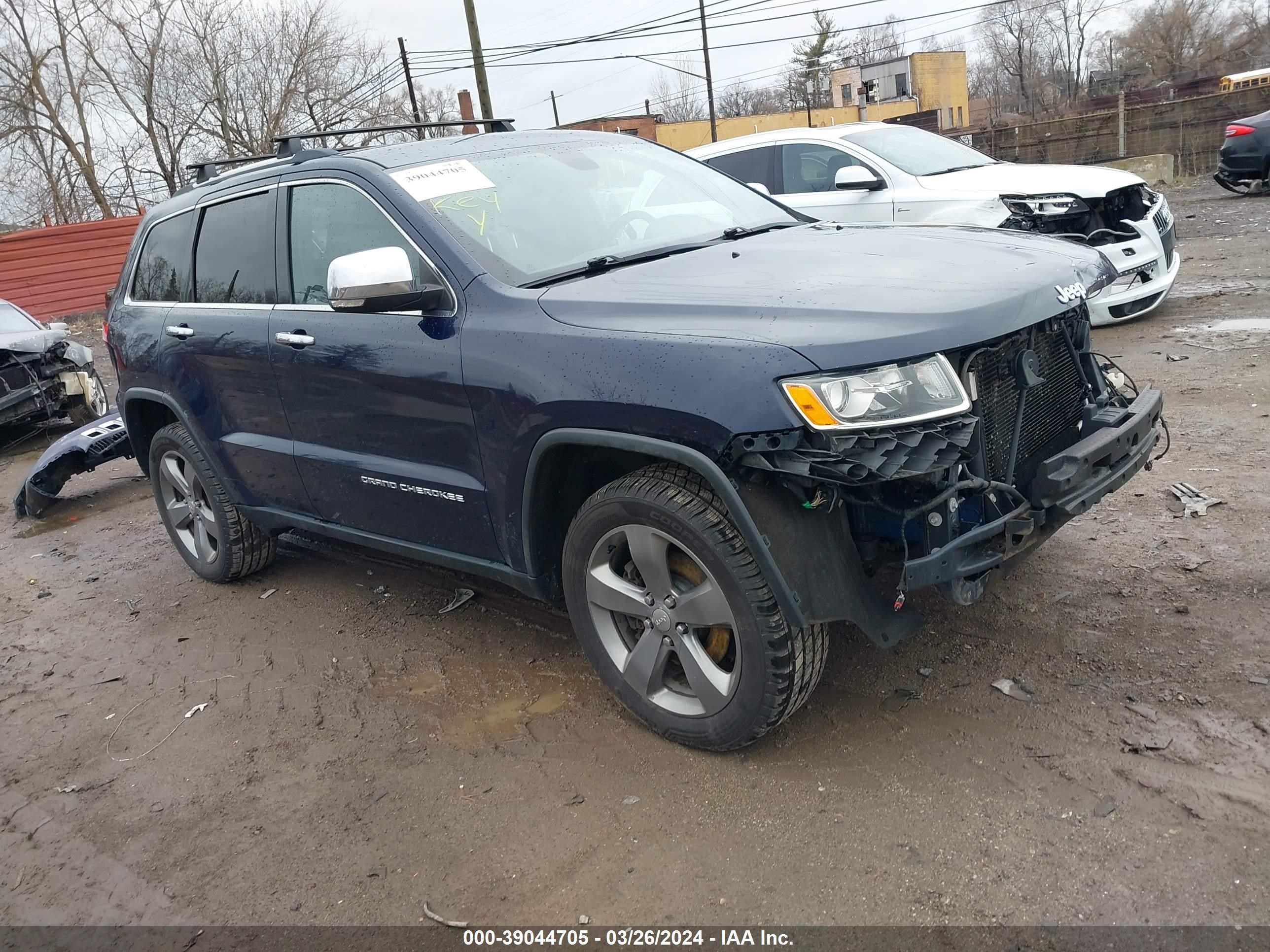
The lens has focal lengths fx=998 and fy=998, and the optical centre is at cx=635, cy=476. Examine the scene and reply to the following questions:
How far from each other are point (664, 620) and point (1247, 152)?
15747 mm

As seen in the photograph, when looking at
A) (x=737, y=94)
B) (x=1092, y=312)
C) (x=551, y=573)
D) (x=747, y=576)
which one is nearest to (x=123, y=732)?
(x=551, y=573)

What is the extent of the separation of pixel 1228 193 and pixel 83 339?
20473mm

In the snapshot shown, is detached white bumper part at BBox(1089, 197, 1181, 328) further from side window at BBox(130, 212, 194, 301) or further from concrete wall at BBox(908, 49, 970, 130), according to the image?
concrete wall at BBox(908, 49, 970, 130)

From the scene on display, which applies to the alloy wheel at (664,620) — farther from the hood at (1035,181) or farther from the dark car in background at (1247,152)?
the dark car in background at (1247,152)

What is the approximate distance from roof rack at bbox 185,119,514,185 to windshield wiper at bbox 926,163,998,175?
4833 mm

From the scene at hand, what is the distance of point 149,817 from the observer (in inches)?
130

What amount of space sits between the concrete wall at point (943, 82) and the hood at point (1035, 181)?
5793 cm

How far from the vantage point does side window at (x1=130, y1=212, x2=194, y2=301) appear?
4.82m

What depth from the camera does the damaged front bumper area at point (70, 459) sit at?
718 centimetres

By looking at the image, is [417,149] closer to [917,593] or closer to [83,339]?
[917,593]

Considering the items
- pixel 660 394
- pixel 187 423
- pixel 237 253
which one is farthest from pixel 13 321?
pixel 660 394

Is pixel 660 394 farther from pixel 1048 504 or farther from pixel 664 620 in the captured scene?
pixel 1048 504

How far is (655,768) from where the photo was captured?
10.4 feet

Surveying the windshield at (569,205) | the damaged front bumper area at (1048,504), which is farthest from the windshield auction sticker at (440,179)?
the damaged front bumper area at (1048,504)
